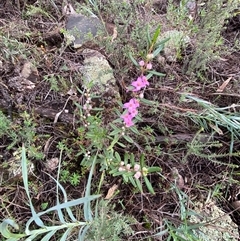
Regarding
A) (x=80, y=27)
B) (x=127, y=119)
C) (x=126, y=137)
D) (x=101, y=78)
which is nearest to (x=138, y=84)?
(x=127, y=119)

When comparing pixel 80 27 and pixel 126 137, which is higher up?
pixel 80 27

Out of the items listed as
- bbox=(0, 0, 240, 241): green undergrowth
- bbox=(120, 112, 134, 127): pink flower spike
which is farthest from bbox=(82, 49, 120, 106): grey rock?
bbox=(120, 112, 134, 127): pink flower spike

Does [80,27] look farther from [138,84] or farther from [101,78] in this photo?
[138,84]

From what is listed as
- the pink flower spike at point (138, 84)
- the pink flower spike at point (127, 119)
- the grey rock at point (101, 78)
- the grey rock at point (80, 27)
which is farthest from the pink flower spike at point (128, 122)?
the grey rock at point (80, 27)

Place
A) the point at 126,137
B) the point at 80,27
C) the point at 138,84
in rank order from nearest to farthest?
the point at 138,84
the point at 126,137
the point at 80,27

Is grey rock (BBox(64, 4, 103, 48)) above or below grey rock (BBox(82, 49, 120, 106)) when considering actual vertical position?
above

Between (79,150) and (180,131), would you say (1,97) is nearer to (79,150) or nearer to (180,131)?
(79,150)

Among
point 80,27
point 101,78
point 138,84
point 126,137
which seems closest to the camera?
point 138,84

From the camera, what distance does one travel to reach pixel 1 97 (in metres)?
1.86

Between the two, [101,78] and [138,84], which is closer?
[138,84]

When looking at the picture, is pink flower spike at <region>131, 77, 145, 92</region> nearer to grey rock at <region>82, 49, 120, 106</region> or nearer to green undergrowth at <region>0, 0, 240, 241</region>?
green undergrowth at <region>0, 0, 240, 241</region>

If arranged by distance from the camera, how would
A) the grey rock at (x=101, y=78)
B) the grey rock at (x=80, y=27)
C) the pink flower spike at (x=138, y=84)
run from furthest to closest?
the grey rock at (x=80, y=27)
the grey rock at (x=101, y=78)
the pink flower spike at (x=138, y=84)

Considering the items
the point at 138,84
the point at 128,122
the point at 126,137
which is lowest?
the point at 126,137

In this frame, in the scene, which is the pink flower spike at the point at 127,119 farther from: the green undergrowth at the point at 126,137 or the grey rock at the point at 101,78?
the grey rock at the point at 101,78
